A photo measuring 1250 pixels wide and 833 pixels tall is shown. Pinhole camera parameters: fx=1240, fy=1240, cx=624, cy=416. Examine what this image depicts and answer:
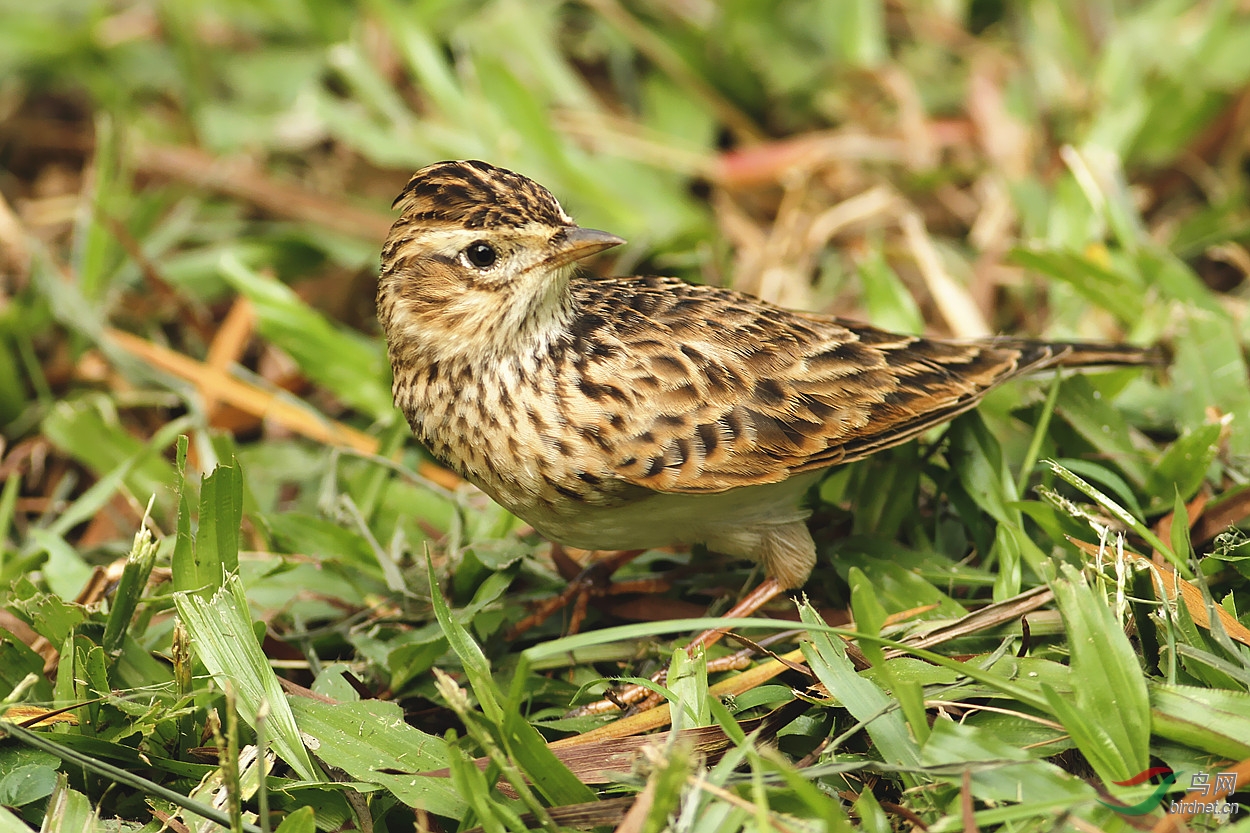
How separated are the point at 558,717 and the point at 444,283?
4.34ft

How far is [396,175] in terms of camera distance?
6.32 metres

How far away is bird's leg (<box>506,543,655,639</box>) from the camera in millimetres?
4074

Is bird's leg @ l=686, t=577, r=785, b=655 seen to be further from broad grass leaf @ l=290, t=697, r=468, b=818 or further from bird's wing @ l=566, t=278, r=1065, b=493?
broad grass leaf @ l=290, t=697, r=468, b=818

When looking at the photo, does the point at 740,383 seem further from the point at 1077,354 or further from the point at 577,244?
the point at 1077,354

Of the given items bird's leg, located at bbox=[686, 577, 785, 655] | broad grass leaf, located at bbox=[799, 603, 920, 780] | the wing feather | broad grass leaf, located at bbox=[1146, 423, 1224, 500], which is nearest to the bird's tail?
the wing feather

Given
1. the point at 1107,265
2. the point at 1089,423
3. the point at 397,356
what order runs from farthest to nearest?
1. the point at 1107,265
2. the point at 1089,423
3. the point at 397,356

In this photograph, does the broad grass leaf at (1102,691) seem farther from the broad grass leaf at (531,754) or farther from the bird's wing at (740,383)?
the broad grass leaf at (531,754)

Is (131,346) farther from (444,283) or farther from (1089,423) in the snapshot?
(1089,423)

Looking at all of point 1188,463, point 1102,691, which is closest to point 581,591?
point 1102,691

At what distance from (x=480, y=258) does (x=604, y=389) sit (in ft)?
1.71

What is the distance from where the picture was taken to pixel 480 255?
356 centimetres

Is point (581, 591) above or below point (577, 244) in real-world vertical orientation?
below

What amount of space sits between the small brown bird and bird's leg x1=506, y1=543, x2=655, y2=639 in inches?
14.4

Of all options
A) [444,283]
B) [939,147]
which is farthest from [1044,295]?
[444,283]
